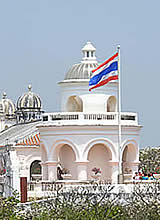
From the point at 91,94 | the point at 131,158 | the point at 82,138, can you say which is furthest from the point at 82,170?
the point at 91,94

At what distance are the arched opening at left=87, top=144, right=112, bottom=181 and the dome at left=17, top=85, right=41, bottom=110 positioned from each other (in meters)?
39.3

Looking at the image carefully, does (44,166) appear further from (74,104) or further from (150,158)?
(150,158)

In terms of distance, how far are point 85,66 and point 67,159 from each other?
221 inches

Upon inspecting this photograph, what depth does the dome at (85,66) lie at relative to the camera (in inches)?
1927

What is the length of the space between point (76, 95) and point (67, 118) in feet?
7.09

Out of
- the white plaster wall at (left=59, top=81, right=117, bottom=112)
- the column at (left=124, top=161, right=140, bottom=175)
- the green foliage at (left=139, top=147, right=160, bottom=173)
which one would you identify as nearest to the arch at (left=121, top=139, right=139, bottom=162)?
the column at (left=124, top=161, right=140, bottom=175)

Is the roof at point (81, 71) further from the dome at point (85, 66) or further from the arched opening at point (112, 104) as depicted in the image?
the arched opening at point (112, 104)

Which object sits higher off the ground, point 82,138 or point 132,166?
point 82,138

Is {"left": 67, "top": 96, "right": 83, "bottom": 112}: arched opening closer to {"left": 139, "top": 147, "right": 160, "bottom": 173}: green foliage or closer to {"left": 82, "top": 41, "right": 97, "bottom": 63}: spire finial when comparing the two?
{"left": 82, "top": 41, "right": 97, "bottom": 63}: spire finial

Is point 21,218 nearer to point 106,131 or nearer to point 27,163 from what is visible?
point 106,131

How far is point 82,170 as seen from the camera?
46750 mm

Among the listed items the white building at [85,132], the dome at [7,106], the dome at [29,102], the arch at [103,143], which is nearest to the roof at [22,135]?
the dome at [29,102]

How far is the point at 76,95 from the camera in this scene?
4931 centimetres

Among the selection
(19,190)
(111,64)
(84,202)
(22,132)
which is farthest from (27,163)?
(84,202)
